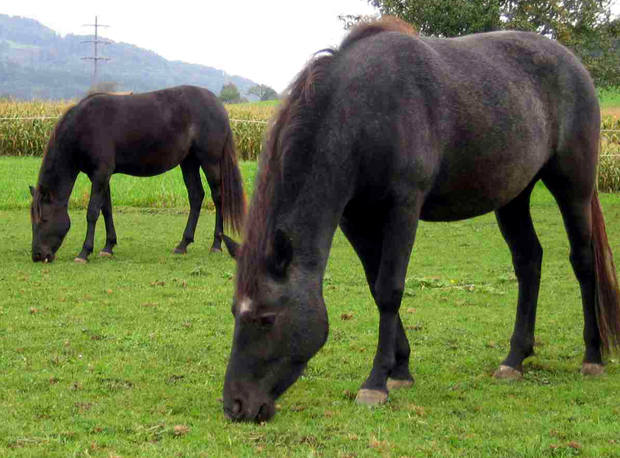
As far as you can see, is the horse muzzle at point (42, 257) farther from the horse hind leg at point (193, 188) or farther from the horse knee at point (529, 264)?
the horse knee at point (529, 264)

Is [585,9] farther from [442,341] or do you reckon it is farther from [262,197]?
[262,197]

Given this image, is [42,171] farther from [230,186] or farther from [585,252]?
[585,252]

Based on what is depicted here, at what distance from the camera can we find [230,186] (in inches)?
472

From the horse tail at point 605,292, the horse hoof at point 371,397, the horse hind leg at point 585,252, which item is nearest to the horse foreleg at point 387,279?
the horse hoof at point 371,397

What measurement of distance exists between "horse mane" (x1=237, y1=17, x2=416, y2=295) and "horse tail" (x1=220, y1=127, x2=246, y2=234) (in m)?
7.66

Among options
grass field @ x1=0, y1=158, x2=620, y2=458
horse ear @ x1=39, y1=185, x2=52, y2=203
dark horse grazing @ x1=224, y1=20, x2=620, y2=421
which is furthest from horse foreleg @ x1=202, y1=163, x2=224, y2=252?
dark horse grazing @ x1=224, y1=20, x2=620, y2=421

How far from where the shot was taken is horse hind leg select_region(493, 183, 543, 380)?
551 cm

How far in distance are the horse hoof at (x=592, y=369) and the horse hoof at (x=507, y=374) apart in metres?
0.44

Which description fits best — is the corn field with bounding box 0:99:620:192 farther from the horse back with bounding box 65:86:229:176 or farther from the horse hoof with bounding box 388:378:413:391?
the horse hoof with bounding box 388:378:413:391

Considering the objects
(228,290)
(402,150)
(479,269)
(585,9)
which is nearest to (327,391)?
(402,150)

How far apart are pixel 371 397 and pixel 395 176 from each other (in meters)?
1.22

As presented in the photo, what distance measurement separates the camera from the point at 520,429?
404cm

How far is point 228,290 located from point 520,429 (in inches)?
187

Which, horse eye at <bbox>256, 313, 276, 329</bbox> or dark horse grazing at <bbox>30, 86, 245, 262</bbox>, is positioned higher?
horse eye at <bbox>256, 313, 276, 329</bbox>
